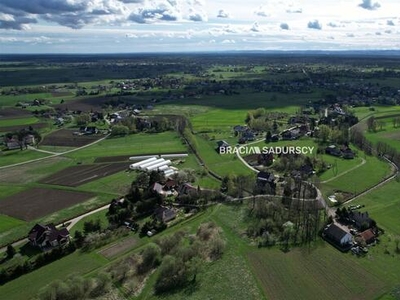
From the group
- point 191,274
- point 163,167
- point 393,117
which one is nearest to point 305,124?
point 393,117

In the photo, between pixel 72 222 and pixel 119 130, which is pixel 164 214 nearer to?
pixel 72 222

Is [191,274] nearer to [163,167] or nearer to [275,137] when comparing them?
[163,167]

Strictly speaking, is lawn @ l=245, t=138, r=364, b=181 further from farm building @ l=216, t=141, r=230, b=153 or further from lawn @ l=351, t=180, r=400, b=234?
lawn @ l=351, t=180, r=400, b=234

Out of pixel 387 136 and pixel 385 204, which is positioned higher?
pixel 385 204

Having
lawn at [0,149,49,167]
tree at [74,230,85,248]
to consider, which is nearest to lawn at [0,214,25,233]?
tree at [74,230,85,248]

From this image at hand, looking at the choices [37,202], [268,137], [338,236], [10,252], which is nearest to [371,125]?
[268,137]
